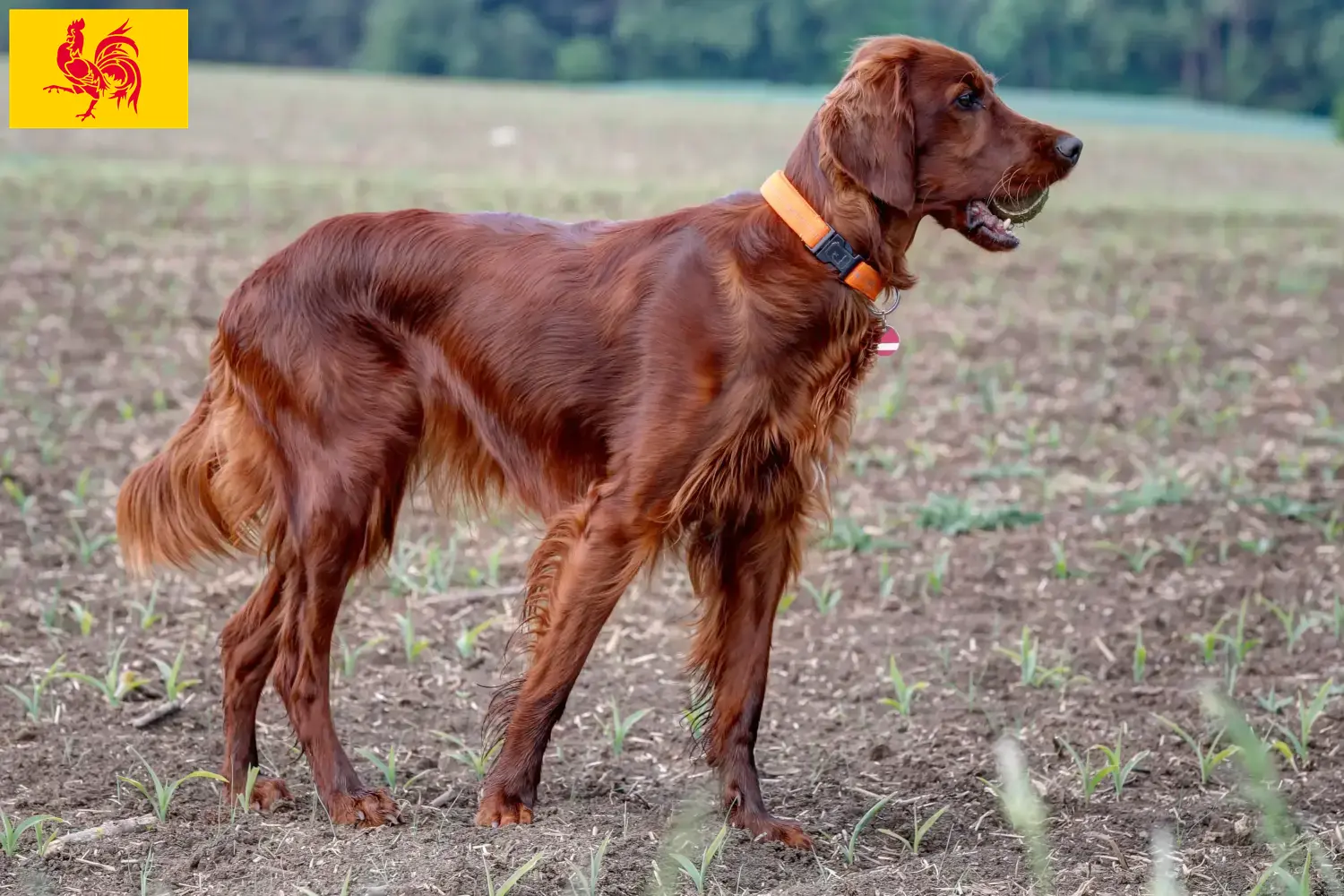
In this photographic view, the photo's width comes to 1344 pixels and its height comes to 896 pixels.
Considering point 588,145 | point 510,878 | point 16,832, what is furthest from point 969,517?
point 588,145

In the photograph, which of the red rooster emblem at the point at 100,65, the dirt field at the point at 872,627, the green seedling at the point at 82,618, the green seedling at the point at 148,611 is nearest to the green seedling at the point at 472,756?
the dirt field at the point at 872,627

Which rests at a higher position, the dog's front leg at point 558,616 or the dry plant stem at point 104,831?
the dog's front leg at point 558,616

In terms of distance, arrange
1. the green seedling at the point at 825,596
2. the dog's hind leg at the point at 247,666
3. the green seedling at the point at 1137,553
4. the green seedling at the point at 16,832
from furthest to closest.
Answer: the green seedling at the point at 1137,553, the green seedling at the point at 825,596, the dog's hind leg at the point at 247,666, the green seedling at the point at 16,832

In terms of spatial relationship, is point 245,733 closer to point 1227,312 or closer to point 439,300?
point 439,300

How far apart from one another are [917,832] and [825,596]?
5.25 ft

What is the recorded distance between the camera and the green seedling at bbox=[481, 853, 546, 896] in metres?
2.60

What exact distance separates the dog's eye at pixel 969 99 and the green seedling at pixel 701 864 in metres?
1.54

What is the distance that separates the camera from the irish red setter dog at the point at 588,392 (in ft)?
9.87

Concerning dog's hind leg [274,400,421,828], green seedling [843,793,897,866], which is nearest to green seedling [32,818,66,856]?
dog's hind leg [274,400,421,828]

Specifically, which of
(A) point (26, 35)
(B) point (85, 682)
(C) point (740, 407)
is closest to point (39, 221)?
(A) point (26, 35)

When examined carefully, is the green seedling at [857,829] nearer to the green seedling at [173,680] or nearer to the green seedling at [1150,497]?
the green seedling at [173,680]

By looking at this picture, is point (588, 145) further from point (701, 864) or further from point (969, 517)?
point (701, 864)

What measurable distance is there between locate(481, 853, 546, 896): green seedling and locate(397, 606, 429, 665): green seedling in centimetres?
129

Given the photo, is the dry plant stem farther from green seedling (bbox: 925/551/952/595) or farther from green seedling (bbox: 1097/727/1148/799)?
green seedling (bbox: 925/551/952/595)
